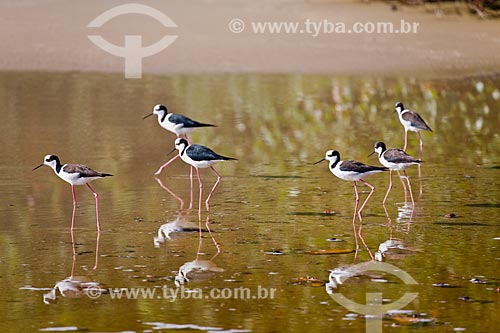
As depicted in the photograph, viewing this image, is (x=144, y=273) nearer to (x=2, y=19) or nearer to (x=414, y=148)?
(x=414, y=148)

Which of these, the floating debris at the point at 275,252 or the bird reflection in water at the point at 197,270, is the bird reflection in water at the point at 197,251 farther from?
the floating debris at the point at 275,252

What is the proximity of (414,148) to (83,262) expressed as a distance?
6.23 meters

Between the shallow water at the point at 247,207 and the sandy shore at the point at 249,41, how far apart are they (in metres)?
1.73

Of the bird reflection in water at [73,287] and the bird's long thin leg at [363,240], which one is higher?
the bird's long thin leg at [363,240]

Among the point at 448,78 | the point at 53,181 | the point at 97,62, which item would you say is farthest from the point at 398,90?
the point at 53,181

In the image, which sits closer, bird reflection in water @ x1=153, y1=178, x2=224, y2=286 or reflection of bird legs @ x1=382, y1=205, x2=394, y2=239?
bird reflection in water @ x1=153, y1=178, x2=224, y2=286

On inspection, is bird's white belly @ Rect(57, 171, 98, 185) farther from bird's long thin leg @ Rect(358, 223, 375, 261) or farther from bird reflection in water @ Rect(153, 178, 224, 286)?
bird's long thin leg @ Rect(358, 223, 375, 261)

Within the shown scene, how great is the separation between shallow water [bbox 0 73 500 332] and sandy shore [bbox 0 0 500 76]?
1.73m

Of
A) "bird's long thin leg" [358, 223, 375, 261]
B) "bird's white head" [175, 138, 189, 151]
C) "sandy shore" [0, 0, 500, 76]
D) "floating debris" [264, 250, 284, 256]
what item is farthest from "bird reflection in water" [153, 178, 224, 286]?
"sandy shore" [0, 0, 500, 76]

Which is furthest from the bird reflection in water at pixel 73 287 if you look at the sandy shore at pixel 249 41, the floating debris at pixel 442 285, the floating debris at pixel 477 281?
the sandy shore at pixel 249 41

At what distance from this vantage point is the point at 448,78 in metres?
19.4

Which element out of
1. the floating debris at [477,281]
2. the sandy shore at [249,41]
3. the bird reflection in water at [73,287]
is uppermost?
the sandy shore at [249,41]

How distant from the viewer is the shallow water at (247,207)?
7.64 meters

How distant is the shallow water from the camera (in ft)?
25.1
